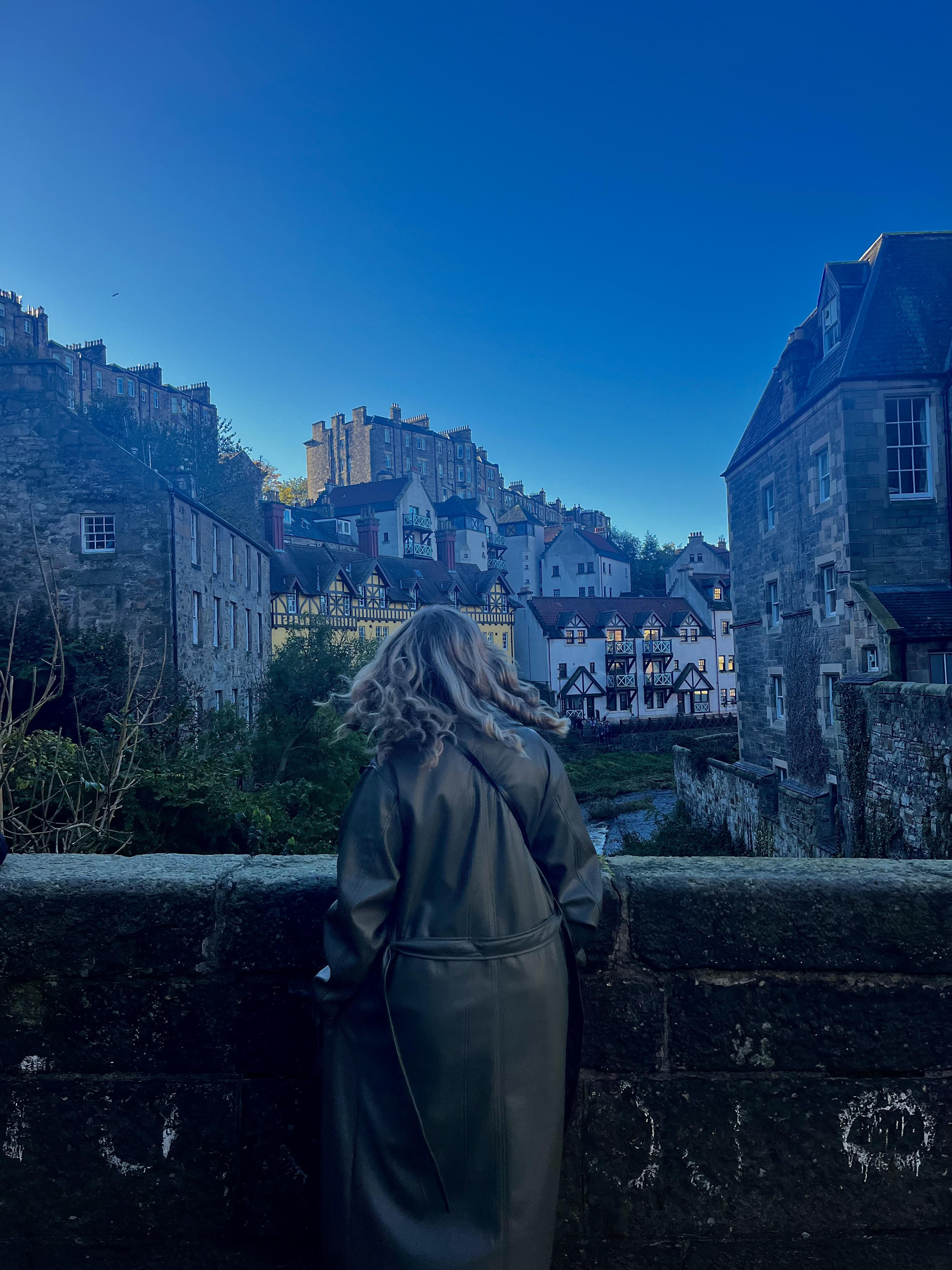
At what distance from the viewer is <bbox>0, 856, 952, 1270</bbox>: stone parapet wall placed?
7.64ft

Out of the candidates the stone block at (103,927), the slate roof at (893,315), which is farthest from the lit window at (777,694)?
the stone block at (103,927)

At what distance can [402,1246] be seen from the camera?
191 centimetres

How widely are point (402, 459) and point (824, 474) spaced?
240 ft

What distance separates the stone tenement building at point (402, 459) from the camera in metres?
87.5

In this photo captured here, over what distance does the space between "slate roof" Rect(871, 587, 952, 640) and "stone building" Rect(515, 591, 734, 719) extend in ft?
114

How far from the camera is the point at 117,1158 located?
93.0 inches

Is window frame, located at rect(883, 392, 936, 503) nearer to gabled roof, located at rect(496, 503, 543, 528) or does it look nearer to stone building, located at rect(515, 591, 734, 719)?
stone building, located at rect(515, 591, 734, 719)

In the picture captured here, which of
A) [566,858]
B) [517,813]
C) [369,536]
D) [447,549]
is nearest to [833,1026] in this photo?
[566,858]

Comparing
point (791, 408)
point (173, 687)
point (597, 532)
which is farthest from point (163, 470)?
point (597, 532)

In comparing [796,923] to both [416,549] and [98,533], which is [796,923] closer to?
[98,533]

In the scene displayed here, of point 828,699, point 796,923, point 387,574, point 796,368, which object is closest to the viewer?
point 796,923

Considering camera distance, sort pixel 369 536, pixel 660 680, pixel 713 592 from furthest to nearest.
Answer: pixel 713 592
pixel 660 680
pixel 369 536

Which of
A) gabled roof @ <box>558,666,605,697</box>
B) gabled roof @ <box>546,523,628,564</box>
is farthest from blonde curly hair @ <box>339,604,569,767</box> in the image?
gabled roof @ <box>546,523,628,564</box>

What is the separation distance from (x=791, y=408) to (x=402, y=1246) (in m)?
22.8
